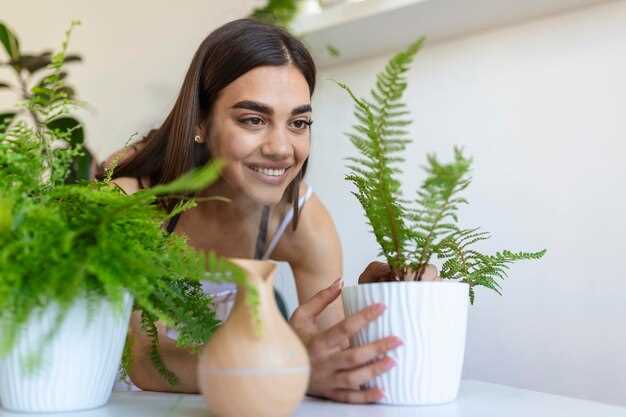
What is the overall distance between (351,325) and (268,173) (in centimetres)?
56

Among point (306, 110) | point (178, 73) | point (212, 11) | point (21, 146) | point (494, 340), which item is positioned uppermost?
point (212, 11)

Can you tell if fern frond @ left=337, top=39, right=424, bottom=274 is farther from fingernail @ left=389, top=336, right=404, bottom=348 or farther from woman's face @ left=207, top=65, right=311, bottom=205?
woman's face @ left=207, top=65, right=311, bottom=205

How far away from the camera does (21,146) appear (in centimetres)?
73

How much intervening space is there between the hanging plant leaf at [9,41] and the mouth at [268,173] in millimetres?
1172

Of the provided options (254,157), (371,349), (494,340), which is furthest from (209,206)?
(371,349)

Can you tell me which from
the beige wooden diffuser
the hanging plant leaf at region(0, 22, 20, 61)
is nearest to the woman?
the beige wooden diffuser

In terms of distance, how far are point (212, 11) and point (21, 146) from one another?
1.77 m

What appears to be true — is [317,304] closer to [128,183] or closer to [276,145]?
[276,145]

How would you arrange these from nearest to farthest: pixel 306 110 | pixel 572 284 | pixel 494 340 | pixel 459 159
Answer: pixel 459 159 < pixel 306 110 < pixel 572 284 < pixel 494 340

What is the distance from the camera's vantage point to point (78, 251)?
0.63 m

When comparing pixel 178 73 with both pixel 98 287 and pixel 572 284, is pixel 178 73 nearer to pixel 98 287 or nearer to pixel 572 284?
pixel 572 284

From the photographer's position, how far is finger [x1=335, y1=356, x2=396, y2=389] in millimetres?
713

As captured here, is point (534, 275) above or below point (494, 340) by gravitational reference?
above

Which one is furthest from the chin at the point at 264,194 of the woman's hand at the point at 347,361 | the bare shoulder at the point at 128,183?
the woman's hand at the point at 347,361
